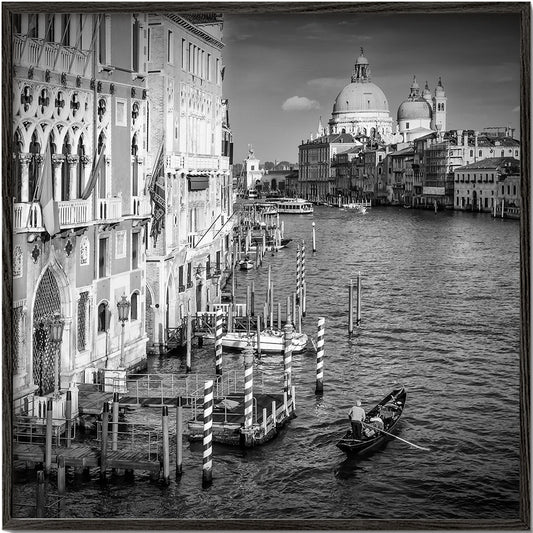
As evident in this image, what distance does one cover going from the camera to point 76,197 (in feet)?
23.8

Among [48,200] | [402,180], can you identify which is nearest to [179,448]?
[48,200]

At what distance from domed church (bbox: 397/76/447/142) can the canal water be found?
0.91m

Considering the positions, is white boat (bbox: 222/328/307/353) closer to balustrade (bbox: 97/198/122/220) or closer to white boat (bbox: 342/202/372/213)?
white boat (bbox: 342/202/372/213)

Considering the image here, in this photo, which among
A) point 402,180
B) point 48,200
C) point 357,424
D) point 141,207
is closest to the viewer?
point 48,200

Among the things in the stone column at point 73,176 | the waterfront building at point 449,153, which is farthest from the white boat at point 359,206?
the stone column at point 73,176

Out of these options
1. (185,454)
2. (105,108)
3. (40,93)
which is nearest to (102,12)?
(40,93)

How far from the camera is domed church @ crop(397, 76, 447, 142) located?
21.8ft

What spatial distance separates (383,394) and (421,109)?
7.88 ft

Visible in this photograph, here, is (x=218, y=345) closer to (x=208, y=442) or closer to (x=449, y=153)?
(x=449, y=153)

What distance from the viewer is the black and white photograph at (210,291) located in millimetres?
5828

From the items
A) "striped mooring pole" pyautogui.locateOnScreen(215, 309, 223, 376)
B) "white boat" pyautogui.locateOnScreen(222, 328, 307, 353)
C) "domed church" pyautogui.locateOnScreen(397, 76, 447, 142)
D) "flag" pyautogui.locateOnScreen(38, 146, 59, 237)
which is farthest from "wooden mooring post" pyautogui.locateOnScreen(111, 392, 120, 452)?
"white boat" pyautogui.locateOnScreen(222, 328, 307, 353)

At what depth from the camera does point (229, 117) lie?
6742 millimetres

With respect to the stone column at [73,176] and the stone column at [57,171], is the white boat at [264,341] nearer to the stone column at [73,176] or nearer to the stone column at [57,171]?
the stone column at [73,176]

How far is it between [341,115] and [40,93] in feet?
6.83
